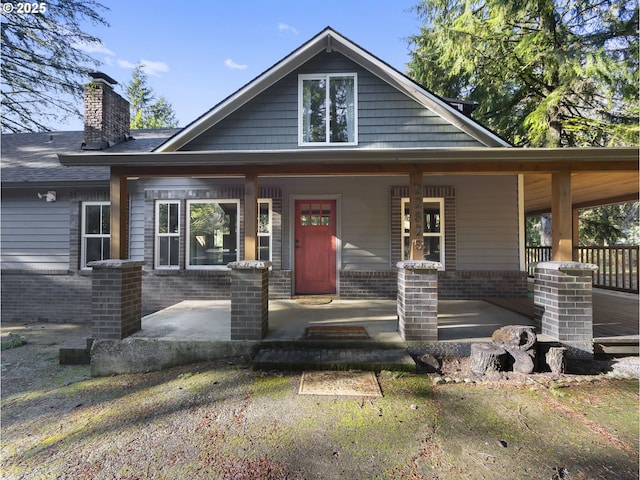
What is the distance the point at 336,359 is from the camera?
390 centimetres

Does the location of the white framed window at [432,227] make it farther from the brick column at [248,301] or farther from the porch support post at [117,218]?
the porch support post at [117,218]

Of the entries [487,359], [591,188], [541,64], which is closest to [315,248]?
[487,359]

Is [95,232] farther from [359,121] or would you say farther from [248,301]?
[359,121]

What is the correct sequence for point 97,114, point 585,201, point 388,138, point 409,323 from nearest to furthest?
1. point 409,323
2. point 388,138
3. point 97,114
4. point 585,201

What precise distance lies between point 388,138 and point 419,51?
652 cm

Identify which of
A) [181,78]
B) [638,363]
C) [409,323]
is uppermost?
[181,78]

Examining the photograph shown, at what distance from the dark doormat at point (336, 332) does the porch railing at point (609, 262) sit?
11.6 ft

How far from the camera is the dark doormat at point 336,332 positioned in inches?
172

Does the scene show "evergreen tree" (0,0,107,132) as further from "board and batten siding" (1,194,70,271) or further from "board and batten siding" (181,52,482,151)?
"board and batten siding" (181,52,482,151)

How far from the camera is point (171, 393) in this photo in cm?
354

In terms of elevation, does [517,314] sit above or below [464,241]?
below

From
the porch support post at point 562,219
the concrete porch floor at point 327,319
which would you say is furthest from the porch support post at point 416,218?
the porch support post at point 562,219

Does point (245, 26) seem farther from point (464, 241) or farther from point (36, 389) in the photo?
point (36, 389)

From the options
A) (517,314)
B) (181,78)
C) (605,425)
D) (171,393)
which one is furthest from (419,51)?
(171,393)
